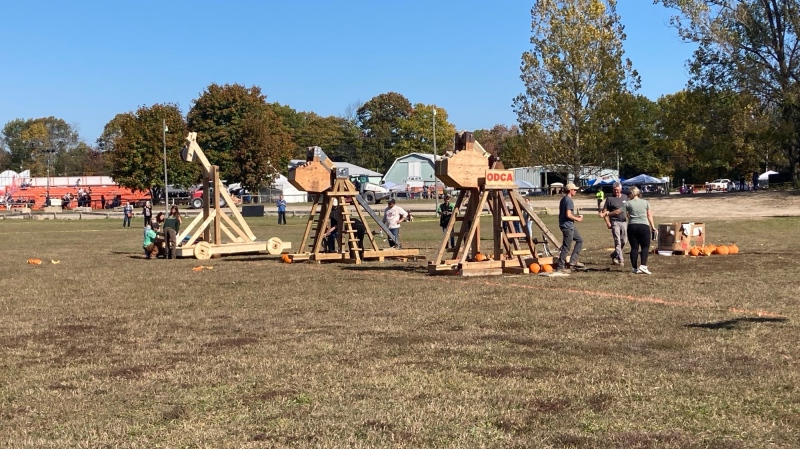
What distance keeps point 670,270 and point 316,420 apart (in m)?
11.9

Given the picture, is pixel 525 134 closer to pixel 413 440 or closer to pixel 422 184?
pixel 422 184

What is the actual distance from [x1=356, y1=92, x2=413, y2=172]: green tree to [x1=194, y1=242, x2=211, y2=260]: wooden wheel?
10777 centimetres

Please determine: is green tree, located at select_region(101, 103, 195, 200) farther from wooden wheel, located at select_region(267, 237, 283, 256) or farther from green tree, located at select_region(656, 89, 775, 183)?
wooden wheel, located at select_region(267, 237, 283, 256)

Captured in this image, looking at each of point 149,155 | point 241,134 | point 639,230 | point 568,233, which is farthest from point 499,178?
point 241,134

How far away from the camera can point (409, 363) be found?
7.85 meters

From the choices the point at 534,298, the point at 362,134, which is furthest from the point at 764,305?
the point at 362,134

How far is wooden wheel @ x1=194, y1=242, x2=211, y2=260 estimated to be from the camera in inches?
858

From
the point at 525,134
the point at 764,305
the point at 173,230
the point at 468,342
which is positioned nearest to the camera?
the point at 468,342

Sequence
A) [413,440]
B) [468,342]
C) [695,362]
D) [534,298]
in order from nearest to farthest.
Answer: [413,440] → [695,362] → [468,342] → [534,298]

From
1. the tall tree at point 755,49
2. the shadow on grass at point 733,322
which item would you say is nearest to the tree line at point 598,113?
the tall tree at point 755,49

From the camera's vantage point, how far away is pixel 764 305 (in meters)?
11.1

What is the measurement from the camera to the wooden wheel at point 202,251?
2178 centimetres

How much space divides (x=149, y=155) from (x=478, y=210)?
71.3 m

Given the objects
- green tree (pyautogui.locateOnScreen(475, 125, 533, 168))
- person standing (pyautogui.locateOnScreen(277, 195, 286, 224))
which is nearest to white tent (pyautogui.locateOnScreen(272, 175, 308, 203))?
green tree (pyautogui.locateOnScreen(475, 125, 533, 168))
